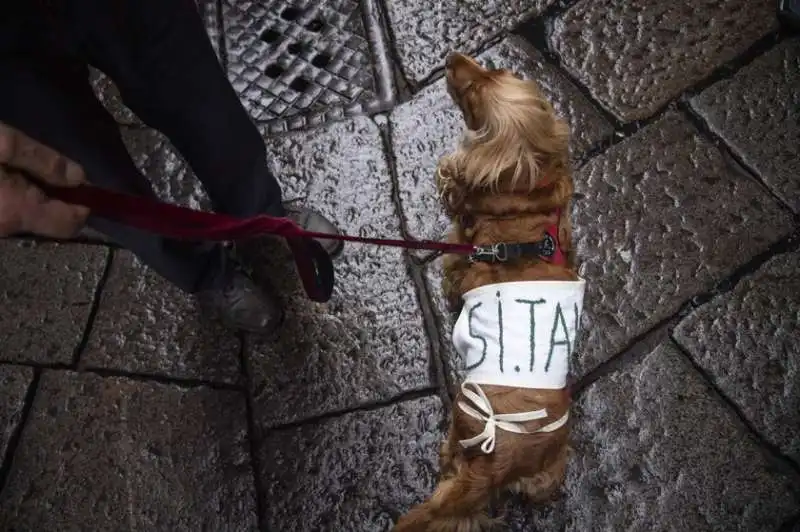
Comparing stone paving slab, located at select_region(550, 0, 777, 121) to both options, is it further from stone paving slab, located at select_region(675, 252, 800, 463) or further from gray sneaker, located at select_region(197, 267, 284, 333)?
gray sneaker, located at select_region(197, 267, 284, 333)

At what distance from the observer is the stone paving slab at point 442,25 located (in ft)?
8.39

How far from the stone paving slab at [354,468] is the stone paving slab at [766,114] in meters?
1.38

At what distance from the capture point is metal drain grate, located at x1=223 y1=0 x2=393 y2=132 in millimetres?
2527

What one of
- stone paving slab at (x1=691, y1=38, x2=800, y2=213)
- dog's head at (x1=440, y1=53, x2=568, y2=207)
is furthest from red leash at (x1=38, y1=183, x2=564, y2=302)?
stone paving slab at (x1=691, y1=38, x2=800, y2=213)

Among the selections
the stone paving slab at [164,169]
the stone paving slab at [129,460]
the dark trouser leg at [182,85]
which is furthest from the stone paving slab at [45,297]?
the dark trouser leg at [182,85]

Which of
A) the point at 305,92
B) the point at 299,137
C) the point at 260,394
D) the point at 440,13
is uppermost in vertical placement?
the point at 440,13

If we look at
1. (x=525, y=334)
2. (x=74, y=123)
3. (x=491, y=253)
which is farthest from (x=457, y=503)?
(x=74, y=123)

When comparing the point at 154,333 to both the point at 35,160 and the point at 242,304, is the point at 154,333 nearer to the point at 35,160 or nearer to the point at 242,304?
the point at 242,304

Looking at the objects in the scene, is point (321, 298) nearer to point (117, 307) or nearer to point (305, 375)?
point (305, 375)

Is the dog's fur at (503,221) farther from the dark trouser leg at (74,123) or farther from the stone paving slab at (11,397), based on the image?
the stone paving slab at (11,397)

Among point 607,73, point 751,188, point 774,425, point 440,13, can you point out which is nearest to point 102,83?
point 440,13

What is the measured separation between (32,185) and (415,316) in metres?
1.33

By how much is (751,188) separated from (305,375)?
1.62 metres

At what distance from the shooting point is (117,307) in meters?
2.28
